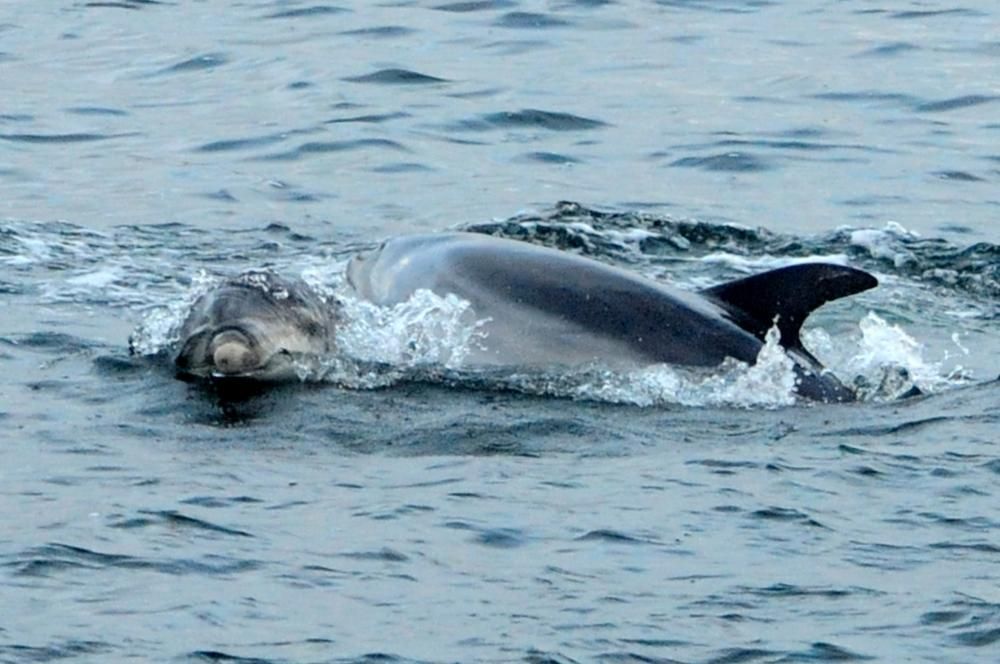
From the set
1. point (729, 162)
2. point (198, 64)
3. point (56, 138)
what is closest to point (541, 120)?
point (729, 162)

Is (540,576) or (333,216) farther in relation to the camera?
(333,216)

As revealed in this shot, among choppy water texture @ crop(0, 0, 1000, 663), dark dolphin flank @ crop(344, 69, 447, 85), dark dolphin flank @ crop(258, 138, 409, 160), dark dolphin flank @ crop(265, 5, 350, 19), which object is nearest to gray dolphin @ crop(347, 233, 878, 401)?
choppy water texture @ crop(0, 0, 1000, 663)

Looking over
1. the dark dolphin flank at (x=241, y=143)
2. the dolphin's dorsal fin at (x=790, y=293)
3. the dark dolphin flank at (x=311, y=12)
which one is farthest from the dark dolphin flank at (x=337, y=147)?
the dolphin's dorsal fin at (x=790, y=293)

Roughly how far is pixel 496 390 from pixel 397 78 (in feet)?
32.2

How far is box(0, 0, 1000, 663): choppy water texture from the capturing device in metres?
7.52

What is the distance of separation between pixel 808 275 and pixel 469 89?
955cm

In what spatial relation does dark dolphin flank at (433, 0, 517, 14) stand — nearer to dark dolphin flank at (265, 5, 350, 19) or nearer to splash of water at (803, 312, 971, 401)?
dark dolphin flank at (265, 5, 350, 19)

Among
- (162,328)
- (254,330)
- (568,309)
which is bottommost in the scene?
(162,328)

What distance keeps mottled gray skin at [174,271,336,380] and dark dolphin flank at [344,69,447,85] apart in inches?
340

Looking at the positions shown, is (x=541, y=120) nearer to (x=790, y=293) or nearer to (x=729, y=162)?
(x=729, y=162)

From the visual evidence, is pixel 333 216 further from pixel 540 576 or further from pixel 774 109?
pixel 540 576

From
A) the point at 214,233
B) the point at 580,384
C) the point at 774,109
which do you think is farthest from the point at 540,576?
the point at 774,109

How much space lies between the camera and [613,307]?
33.8 ft

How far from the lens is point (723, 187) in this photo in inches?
632
